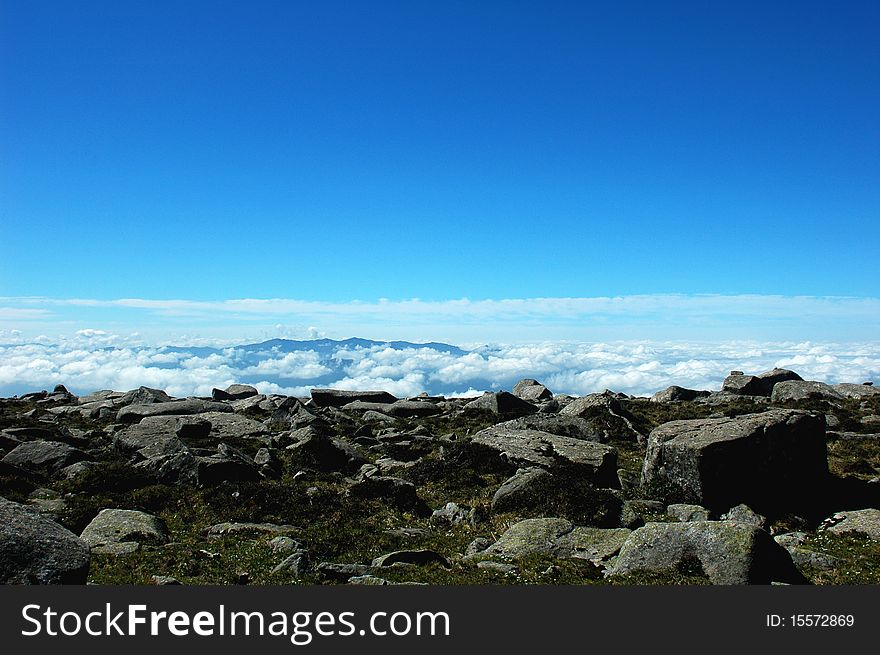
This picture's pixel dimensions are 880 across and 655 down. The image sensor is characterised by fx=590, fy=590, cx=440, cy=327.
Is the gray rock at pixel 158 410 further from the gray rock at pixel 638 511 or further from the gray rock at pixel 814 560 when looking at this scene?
the gray rock at pixel 814 560

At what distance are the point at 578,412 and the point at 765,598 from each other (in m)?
34.1

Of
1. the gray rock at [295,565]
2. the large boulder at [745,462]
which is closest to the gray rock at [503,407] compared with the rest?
the large boulder at [745,462]

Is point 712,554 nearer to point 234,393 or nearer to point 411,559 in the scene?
point 411,559

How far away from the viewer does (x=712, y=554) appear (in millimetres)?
13781

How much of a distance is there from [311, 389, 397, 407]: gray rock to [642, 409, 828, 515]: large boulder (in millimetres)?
39913

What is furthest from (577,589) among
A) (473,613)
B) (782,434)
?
(782,434)

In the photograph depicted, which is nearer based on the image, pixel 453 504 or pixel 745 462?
pixel 745 462

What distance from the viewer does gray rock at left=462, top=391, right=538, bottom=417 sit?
5141cm

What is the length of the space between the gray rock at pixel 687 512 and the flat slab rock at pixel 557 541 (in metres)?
4.14

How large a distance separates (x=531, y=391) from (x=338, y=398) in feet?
70.7

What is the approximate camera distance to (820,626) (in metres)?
11.8

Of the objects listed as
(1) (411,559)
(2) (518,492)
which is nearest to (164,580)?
(1) (411,559)

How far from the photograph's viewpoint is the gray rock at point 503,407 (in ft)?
169

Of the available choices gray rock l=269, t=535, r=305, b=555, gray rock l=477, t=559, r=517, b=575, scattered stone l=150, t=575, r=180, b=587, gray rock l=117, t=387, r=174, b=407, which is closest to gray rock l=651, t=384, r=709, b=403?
gray rock l=117, t=387, r=174, b=407
